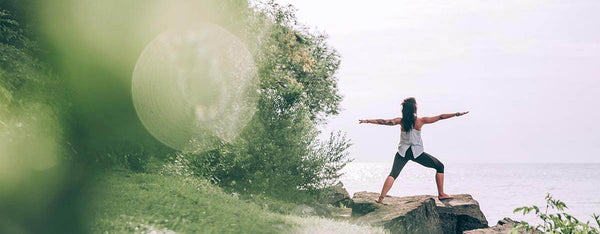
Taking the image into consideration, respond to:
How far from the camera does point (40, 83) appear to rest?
15672 millimetres

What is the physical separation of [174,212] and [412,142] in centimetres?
829

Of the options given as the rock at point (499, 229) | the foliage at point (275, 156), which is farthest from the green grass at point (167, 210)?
the rock at point (499, 229)

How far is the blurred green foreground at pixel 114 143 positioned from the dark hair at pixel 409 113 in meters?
3.96

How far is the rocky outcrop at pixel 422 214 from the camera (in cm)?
1483

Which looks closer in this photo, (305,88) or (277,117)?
(277,117)

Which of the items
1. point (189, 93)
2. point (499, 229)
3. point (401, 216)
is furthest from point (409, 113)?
point (189, 93)

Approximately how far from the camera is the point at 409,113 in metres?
16.2

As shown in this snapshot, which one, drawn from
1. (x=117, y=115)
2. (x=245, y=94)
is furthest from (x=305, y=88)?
(x=117, y=115)

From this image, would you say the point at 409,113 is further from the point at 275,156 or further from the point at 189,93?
the point at 189,93

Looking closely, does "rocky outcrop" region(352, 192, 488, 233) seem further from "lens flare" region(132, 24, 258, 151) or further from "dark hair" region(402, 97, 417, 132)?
"lens flare" region(132, 24, 258, 151)

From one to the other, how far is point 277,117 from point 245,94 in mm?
2004

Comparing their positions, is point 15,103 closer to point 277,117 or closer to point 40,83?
point 40,83

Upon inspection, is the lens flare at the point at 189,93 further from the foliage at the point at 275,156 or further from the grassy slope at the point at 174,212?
the grassy slope at the point at 174,212

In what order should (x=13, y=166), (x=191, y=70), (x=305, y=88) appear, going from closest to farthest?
(x=13, y=166), (x=191, y=70), (x=305, y=88)
